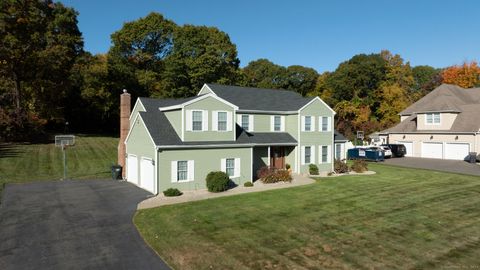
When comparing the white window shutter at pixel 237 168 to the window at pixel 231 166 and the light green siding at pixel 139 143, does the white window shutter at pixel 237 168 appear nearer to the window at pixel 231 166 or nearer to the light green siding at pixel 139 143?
the window at pixel 231 166

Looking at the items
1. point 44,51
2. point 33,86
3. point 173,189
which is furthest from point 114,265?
point 33,86

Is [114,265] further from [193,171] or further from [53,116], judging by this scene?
[53,116]

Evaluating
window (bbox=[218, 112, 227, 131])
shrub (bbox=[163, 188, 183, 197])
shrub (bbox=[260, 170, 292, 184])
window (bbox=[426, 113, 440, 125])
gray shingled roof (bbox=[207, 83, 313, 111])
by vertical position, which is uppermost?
gray shingled roof (bbox=[207, 83, 313, 111])

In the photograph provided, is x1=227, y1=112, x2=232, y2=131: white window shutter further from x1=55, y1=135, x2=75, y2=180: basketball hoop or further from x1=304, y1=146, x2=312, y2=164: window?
x1=55, y1=135, x2=75, y2=180: basketball hoop

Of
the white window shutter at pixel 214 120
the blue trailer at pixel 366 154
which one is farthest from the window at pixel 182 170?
the blue trailer at pixel 366 154

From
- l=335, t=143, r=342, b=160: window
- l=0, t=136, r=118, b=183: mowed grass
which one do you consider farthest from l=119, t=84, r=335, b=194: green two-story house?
l=0, t=136, r=118, b=183: mowed grass

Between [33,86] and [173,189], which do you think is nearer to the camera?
[173,189]
